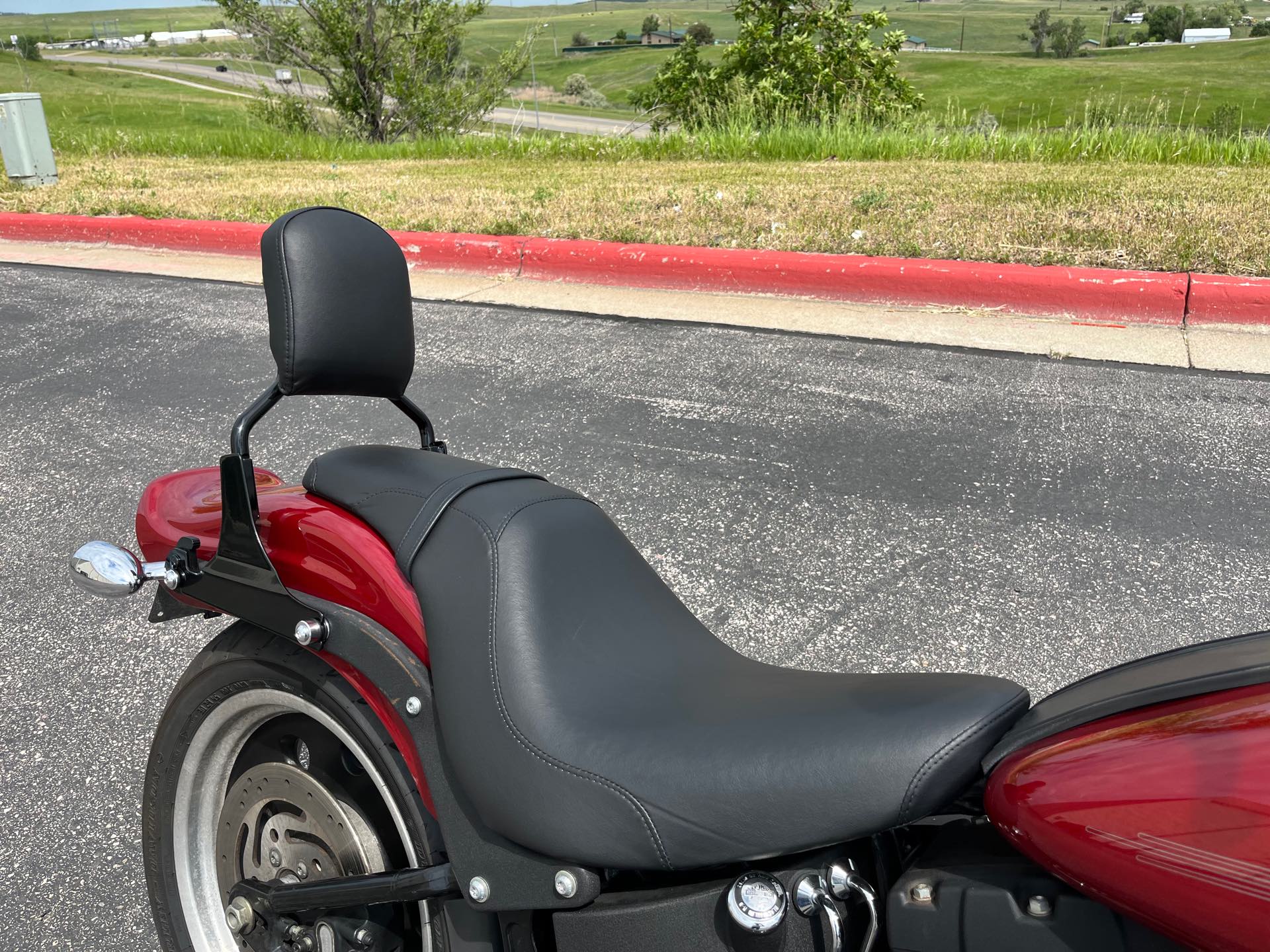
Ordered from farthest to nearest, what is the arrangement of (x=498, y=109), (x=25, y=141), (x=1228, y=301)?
(x=498, y=109) → (x=25, y=141) → (x=1228, y=301)

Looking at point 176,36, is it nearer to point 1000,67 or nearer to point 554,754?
point 1000,67

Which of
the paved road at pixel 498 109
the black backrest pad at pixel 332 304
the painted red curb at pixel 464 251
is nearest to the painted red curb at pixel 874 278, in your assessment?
the painted red curb at pixel 464 251

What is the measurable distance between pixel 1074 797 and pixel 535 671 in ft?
2.10

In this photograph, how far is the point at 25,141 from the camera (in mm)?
10234

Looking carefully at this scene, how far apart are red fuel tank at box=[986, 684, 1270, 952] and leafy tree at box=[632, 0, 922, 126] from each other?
38.8 feet

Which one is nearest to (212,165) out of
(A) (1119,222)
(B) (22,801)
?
(A) (1119,222)

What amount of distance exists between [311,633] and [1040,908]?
1022 millimetres

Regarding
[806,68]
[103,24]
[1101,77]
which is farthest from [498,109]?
[103,24]

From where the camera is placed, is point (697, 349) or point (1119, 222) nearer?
point (697, 349)

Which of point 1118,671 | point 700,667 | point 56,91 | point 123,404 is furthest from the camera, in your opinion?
point 56,91

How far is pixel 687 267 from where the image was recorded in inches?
259

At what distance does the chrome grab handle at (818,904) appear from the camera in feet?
4.20

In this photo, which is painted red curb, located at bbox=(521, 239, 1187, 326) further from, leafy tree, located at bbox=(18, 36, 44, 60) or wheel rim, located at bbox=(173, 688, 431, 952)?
leafy tree, located at bbox=(18, 36, 44, 60)

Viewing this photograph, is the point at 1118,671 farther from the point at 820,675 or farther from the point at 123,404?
the point at 123,404
